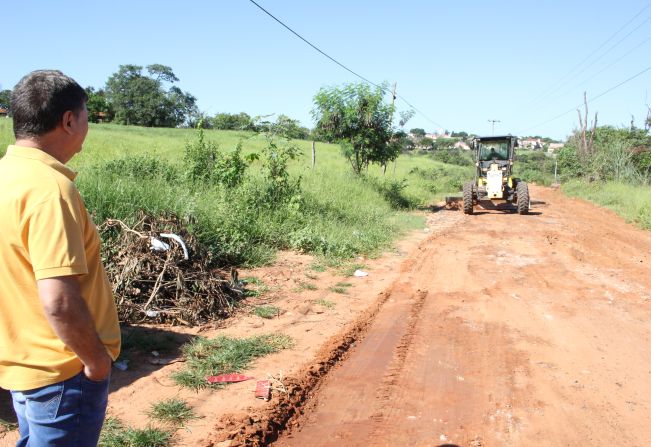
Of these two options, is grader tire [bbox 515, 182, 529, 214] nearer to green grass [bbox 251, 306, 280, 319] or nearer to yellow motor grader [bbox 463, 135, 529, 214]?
yellow motor grader [bbox 463, 135, 529, 214]

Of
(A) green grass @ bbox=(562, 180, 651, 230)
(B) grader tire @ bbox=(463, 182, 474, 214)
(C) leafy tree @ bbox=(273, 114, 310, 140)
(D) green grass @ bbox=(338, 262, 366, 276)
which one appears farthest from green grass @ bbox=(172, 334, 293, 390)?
(A) green grass @ bbox=(562, 180, 651, 230)

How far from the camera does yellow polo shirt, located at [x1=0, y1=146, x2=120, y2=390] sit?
5.20 ft

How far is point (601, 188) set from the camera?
2384 cm

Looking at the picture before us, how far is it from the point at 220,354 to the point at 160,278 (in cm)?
149

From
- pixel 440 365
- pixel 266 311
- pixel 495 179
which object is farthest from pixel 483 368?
pixel 495 179

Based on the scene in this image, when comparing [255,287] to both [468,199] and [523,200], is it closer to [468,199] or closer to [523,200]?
[468,199]

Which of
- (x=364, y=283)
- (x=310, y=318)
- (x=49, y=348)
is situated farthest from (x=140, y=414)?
(x=364, y=283)

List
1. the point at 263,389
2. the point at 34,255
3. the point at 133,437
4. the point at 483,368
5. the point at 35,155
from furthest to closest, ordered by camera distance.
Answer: the point at 483,368
the point at 263,389
the point at 133,437
the point at 35,155
the point at 34,255

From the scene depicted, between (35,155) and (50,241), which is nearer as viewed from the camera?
(50,241)

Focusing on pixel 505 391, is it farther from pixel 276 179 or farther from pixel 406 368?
pixel 276 179

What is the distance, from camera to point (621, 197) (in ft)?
63.6

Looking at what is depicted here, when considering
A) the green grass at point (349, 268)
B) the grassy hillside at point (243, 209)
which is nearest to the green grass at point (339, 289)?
the green grass at point (349, 268)

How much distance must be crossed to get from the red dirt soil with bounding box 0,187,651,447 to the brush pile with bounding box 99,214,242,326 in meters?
0.33

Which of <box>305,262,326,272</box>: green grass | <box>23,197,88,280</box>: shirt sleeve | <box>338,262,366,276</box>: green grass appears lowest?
<box>338,262,366,276</box>: green grass
